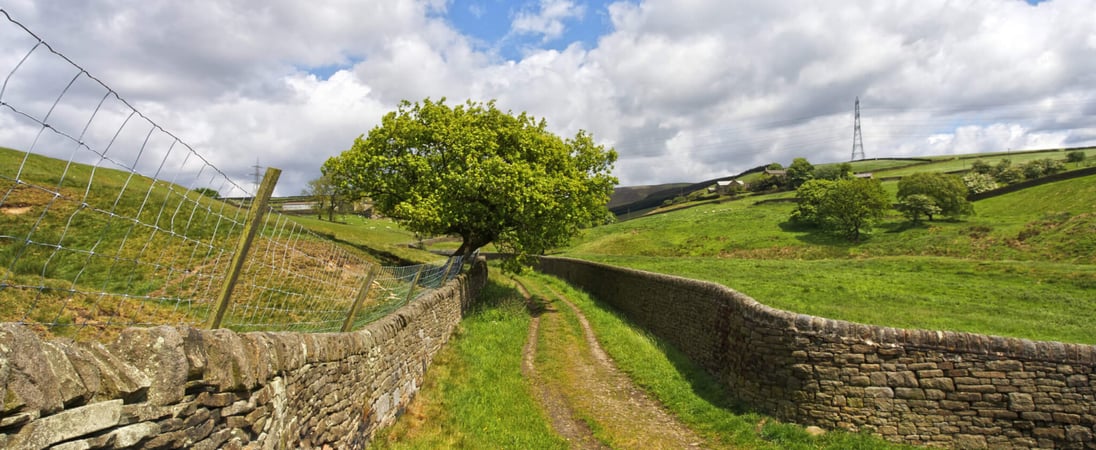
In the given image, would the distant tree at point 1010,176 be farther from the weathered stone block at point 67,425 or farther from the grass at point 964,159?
the weathered stone block at point 67,425

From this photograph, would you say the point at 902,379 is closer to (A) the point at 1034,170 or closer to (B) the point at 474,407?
(B) the point at 474,407

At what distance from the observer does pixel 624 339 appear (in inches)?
721

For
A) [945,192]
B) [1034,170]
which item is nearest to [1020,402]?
[945,192]

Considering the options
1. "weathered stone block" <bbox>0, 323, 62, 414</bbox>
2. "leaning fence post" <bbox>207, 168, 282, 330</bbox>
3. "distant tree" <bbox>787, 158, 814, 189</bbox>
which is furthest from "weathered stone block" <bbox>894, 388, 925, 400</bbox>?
"distant tree" <bbox>787, 158, 814, 189</bbox>

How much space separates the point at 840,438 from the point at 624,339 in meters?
8.85

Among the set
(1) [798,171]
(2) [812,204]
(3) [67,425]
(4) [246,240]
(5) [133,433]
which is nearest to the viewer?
(3) [67,425]

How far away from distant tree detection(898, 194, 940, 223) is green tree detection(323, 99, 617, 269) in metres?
34.4

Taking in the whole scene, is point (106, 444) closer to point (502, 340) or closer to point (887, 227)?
point (502, 340)

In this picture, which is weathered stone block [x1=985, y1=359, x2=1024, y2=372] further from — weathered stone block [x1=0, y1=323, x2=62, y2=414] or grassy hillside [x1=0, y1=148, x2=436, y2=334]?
weathered stone block [x1=0, y1=323, x2=62, y2=414]

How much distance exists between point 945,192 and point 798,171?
1996 inches

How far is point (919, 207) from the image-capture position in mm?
46906

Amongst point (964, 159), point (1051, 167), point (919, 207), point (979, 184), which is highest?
point (964, 159)

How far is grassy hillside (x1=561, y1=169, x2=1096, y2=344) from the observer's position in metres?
17.2

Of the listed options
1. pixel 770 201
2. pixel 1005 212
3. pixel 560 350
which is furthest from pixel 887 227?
pixel 560 350
